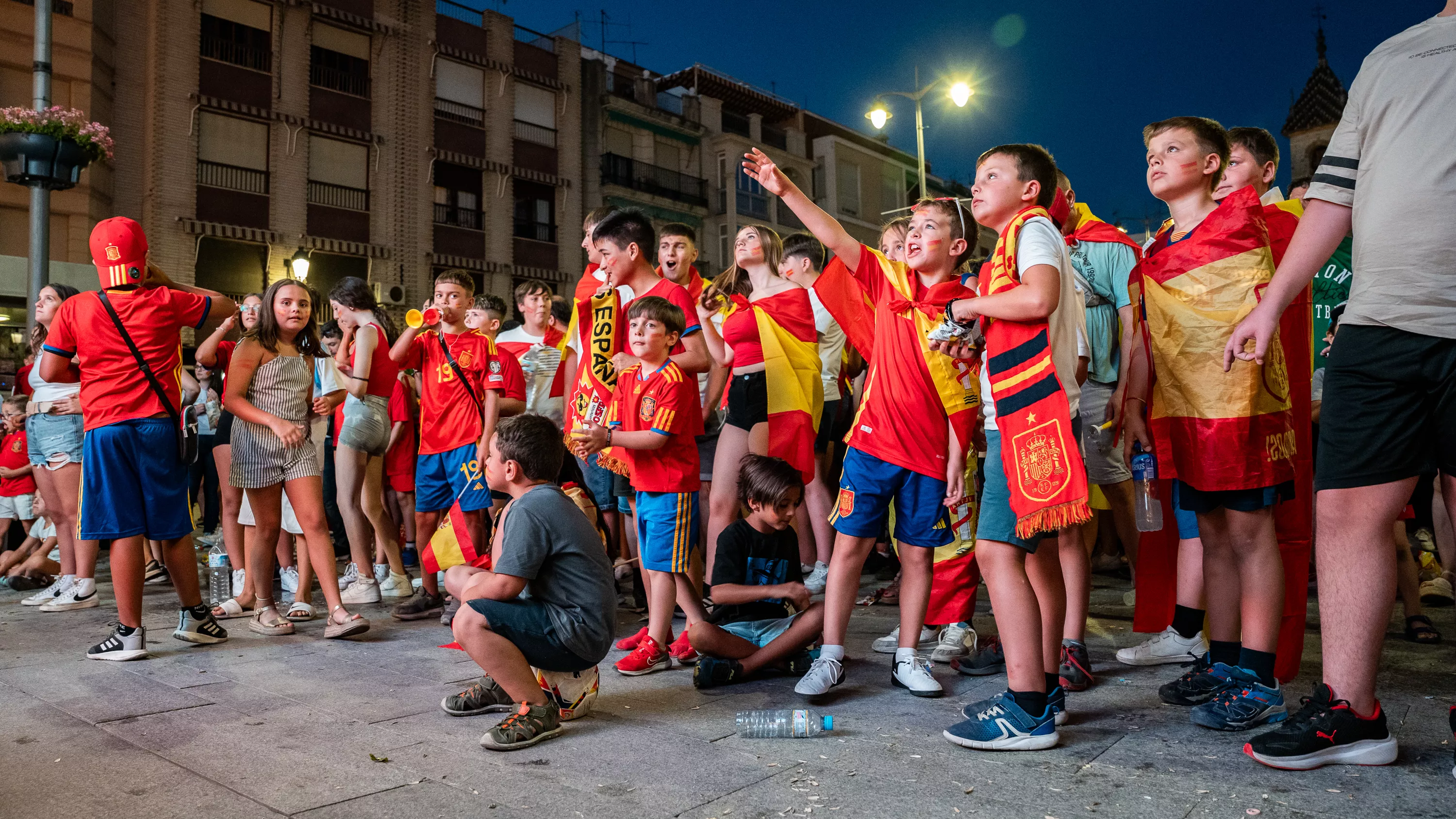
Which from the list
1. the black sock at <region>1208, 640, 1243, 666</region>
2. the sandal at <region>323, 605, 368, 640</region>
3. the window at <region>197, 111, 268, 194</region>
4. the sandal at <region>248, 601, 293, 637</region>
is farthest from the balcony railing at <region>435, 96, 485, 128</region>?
the black sock at <region>1208, 640, 1243, 666</region>

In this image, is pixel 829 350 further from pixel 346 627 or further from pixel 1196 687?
pixel 1196 687

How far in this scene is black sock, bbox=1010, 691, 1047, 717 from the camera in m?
2.89

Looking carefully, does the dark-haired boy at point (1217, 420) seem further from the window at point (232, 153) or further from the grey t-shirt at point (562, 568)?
the window at point (232, 153)

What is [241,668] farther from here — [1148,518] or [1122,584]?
[1122,584]

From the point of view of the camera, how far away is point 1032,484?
289 cm

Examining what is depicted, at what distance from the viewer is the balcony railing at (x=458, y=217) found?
26.1 meters

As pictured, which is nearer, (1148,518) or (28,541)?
(1148,518)

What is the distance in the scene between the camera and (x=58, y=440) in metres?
6.57

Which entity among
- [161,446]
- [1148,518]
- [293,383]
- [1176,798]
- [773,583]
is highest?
[293,383]

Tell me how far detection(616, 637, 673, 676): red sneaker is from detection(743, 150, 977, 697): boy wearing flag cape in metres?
0.75

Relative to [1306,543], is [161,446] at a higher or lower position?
higher

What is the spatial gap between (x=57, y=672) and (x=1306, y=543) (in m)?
5.16

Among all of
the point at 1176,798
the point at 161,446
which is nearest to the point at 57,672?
the point at 161,446

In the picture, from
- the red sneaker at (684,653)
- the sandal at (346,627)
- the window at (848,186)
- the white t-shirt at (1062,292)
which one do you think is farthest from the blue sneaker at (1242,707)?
the window at (848,186)
